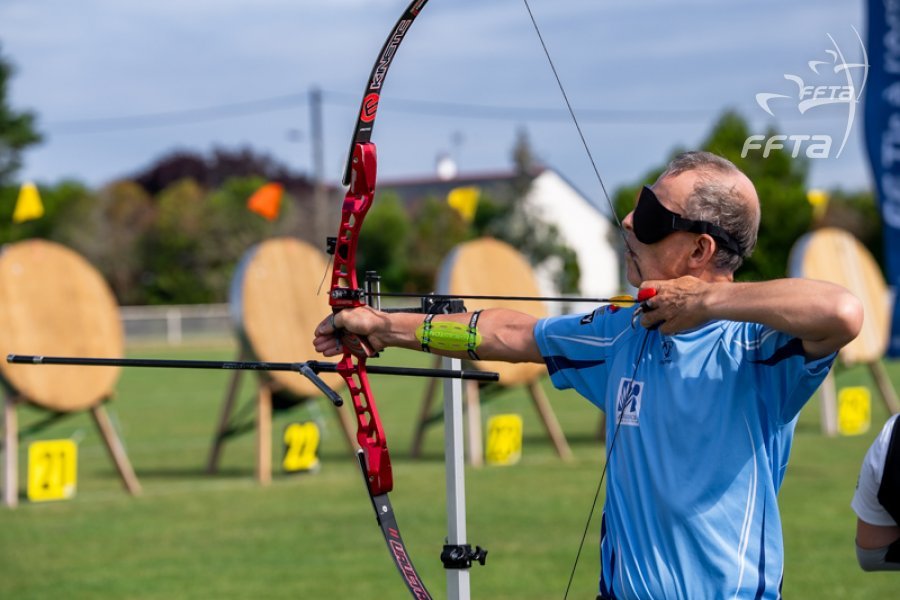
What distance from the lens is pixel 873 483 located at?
2373mm

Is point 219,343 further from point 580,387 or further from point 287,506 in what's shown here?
point 580,387

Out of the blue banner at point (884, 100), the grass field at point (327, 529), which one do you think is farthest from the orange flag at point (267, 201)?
the blue banner at point (884, 100)

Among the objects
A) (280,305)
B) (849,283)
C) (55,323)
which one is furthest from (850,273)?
(55,323)

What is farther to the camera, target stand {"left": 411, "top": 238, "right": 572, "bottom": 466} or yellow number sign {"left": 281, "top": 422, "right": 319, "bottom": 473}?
target stand {"left": 411, "top": 238, "right": 572, "bottom": 466}

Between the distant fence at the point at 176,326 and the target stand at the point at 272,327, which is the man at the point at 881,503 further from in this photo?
the distant fence at the point at 176,326

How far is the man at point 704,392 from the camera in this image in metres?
2.20

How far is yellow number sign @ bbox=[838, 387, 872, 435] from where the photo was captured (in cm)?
1116

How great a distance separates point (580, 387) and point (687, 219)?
46 cm

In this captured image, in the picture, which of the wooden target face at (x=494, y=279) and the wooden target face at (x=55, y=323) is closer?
the wooden target face at (x=55, y=323)

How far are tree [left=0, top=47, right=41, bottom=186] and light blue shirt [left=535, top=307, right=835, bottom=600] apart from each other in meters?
45.3

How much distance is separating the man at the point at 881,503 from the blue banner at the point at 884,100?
6122 millimetres

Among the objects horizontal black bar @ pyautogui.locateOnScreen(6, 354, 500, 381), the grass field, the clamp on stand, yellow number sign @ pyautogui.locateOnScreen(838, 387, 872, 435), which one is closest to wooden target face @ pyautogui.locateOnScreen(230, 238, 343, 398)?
the grass field

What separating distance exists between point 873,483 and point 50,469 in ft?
20.6

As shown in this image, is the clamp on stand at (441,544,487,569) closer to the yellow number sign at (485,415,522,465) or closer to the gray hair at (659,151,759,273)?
the gray hair at (659,151,759,273)
